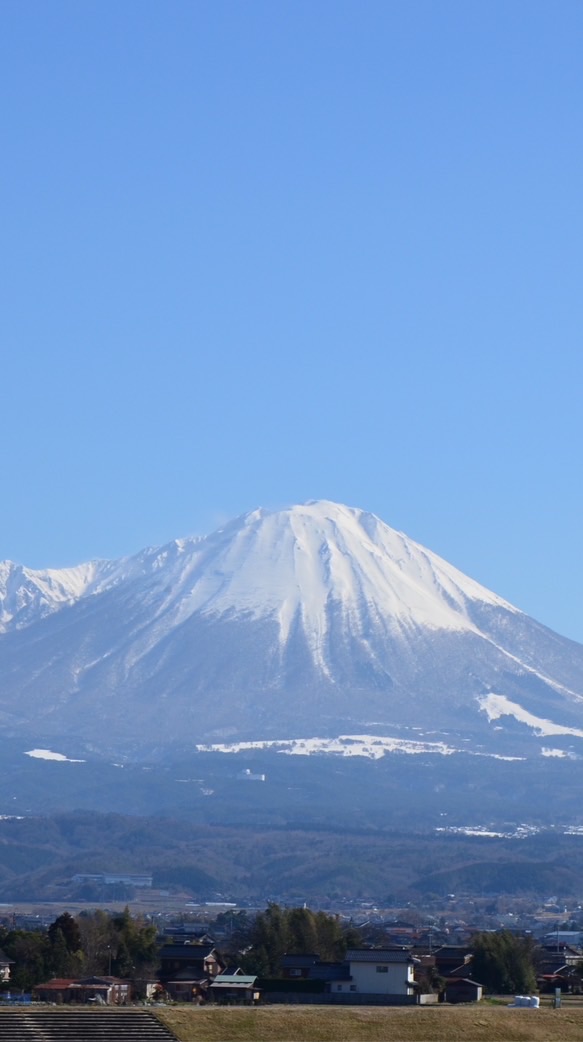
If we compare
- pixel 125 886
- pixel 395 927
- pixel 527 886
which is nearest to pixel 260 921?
pixel 395 927

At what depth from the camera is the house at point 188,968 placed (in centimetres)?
5834

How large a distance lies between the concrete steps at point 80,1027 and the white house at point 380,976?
9.92m

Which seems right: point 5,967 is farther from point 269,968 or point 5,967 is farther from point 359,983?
point 359,983

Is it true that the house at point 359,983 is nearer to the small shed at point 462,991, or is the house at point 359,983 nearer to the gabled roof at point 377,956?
the gabled roof at point 377,956

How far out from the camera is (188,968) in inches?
2482

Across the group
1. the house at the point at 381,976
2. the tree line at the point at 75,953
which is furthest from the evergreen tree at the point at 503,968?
the tree line at the point at 75,953

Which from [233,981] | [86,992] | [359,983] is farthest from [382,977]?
[86,992]

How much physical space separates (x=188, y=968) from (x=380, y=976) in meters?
7.87

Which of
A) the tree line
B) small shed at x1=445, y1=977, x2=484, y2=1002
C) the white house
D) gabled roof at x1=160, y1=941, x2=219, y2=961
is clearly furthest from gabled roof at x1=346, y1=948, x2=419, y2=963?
the tree line

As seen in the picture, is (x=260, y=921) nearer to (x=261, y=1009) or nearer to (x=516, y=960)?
(x=516, y=960)

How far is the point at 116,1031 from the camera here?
154ft

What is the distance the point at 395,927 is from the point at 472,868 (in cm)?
7001

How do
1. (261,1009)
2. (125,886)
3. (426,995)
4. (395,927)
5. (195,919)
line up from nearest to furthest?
(261,1009), (426,995), (395,927), (195,919), (125,886)

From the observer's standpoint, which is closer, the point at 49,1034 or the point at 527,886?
the point at 49,1034
